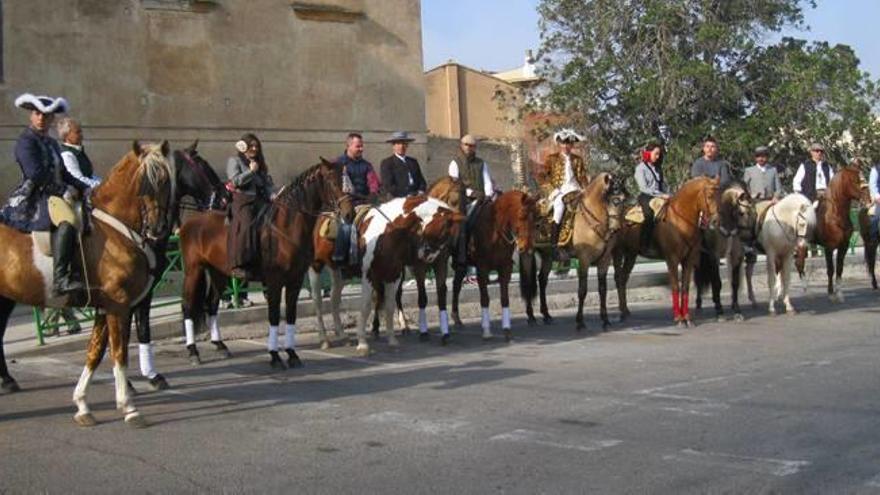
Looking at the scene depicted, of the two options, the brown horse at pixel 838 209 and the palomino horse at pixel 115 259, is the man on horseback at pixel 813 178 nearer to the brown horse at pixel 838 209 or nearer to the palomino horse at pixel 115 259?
the brown horse at pixel 838 209

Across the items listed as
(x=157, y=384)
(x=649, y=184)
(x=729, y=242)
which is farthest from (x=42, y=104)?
(x=729, y=242)

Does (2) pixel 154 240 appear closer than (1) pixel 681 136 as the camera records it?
Yes

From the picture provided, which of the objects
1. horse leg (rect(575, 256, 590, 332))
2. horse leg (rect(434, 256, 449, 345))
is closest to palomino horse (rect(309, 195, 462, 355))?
horse leg (rect(434, 256, 449, 345))

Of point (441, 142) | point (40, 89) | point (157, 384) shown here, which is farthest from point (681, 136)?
point (157, 384)

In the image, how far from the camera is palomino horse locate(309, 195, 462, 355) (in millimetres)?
12461

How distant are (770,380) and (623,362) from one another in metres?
1.90

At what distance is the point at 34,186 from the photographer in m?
8.48

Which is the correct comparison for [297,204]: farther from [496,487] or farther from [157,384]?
[496,487]

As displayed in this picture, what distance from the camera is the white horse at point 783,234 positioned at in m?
16.2

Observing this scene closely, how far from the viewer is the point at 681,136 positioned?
1155 inches

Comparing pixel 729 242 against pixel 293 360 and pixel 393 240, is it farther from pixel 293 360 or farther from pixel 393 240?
pixel 293 360

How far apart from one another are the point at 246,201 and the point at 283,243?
2.33 feet

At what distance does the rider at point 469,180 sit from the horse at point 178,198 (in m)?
4.23

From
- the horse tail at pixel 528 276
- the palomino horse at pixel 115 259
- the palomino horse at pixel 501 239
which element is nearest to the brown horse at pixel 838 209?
the horse tail at pixel 528 276
